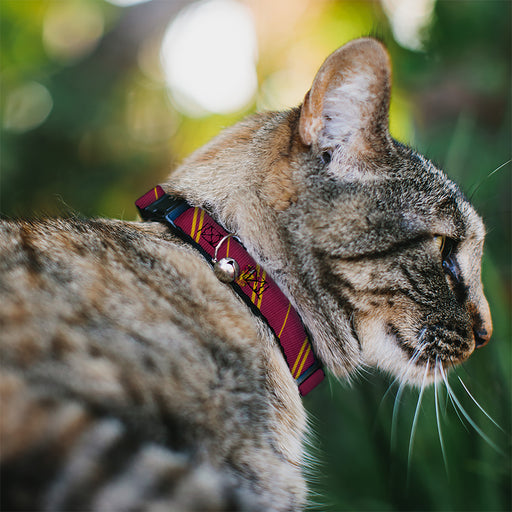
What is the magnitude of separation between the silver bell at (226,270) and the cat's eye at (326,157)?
340 millimetres

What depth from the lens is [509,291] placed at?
226cm

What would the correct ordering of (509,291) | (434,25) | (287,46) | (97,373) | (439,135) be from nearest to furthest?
(97,373) < (509,291) < (439,135) < (434,25) < (287,46)

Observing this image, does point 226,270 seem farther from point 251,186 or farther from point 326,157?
point 326,157

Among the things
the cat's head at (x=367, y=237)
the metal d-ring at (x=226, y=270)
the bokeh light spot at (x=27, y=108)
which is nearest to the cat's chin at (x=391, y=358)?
the cat's head at (x=367, y=237)

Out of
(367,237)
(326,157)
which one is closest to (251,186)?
(326,157)

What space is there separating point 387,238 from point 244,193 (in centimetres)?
36

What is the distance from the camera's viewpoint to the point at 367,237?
3.49ft

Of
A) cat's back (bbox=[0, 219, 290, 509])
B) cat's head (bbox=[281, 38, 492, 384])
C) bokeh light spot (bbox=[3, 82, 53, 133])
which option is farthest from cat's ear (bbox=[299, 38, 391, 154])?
bokeh light spot (bbox=[3, 82, 53, 133])

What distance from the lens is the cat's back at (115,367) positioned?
63cm

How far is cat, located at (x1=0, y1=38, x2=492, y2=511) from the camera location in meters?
0.66

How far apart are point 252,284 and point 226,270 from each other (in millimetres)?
77

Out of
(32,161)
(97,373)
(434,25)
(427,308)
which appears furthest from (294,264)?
(32,161)

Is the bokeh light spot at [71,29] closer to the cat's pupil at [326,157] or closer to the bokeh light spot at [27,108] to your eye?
the bokeh light spot at [27,108]

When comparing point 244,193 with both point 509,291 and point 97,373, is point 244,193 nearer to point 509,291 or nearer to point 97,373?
point 97,373
